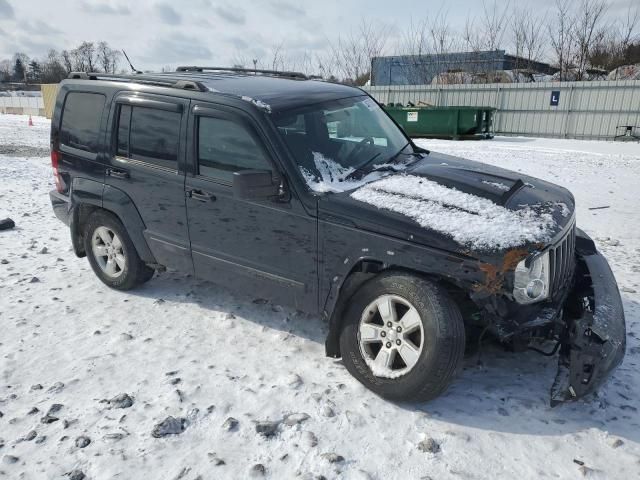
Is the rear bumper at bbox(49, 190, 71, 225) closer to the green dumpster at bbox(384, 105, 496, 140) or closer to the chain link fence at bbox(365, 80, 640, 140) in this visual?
the green dumpster at bbox(384, 105, 496, 140)

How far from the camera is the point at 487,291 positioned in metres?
2.74

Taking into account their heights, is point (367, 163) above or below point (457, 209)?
above

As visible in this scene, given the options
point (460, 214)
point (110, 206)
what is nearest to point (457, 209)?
point (460, 214)

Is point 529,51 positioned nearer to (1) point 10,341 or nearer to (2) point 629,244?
(2) point 629,244

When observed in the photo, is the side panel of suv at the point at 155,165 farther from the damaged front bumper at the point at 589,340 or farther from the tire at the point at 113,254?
the damaged front bumper at the point at 589,340

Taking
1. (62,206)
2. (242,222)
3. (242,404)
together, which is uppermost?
(242,222)

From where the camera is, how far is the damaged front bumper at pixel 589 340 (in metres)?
2.76

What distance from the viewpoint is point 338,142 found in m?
3.82

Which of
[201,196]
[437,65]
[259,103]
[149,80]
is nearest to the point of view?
[259,103]

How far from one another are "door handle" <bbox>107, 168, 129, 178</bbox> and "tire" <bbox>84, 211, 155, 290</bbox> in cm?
42

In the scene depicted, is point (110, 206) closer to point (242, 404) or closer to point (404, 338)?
point (242, 404)

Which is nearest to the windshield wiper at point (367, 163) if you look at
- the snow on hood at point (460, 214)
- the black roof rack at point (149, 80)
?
the snow on hood at point (460, 214)

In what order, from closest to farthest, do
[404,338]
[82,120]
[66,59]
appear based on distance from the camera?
[404,338] < [82,120] < [66,59]

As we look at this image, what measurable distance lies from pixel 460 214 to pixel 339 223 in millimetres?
753
